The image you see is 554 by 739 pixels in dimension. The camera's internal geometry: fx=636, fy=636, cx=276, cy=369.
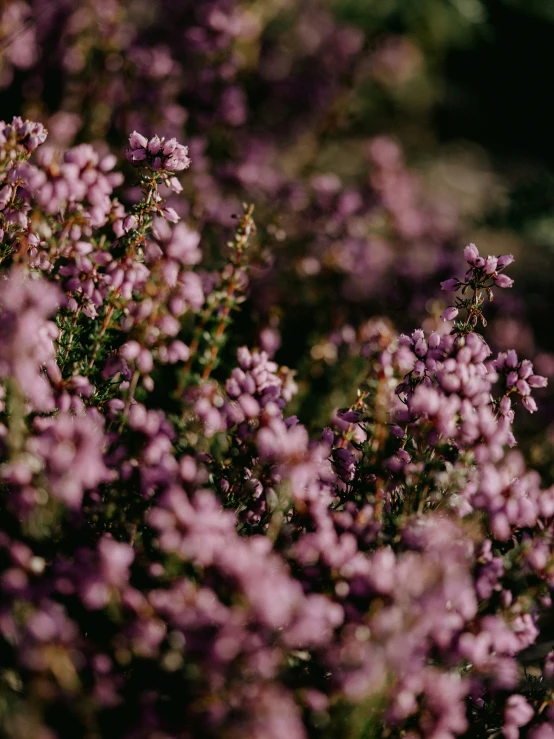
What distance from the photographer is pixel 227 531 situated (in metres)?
1.35

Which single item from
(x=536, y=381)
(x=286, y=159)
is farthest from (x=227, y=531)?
(x=286, y=159)

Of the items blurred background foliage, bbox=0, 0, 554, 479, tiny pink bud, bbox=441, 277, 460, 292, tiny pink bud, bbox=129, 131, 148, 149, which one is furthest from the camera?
blurred background foliage, bbox=0, 0, 554, 479

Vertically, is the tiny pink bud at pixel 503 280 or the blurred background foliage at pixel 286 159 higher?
the blurred background foliage at pixel 286 159

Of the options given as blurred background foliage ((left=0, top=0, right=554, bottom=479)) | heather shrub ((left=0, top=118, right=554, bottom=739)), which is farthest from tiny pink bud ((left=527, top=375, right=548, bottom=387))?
blurred background foliage ((left=0, top=0, right=554, bottom=479))

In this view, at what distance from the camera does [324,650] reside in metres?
1.36

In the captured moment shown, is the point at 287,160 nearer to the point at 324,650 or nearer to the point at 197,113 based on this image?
the point at 197,113

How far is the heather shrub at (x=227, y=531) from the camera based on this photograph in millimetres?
1202

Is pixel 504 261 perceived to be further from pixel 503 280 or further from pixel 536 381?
pixel 536 381

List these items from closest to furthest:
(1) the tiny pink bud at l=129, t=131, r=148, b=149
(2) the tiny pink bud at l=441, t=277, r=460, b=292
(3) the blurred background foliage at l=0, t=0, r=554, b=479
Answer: (1) the tiny pink bud at l=129, t=131, r=148, b=149 → (2) the tiny pink bud at l=441, t=277, r=460, b=292 → (3) the blurred background foliage at l=0, t=0, r=554, b=479

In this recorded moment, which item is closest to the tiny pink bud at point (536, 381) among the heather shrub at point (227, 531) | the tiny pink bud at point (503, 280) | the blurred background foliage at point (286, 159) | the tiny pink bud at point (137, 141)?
the heather shrub at point (227, 531)

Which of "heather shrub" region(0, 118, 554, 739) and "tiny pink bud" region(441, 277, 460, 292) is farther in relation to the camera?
"tiny pink bud" region(441, 277, 460, 292)

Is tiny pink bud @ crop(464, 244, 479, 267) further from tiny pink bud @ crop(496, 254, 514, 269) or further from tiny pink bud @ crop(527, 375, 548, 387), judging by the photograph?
tiny pink bud @ crop(527, 375, 548, 387)

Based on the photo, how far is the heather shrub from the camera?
1202 mm

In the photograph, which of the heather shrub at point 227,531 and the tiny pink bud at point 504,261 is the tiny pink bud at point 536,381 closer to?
the heather shrub at point 227,531
